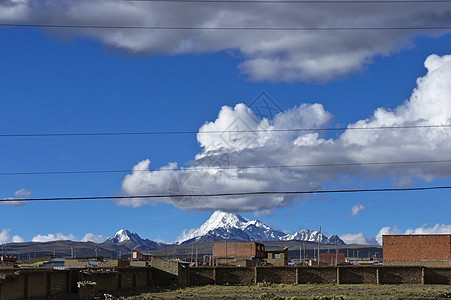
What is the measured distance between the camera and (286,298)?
198 feet

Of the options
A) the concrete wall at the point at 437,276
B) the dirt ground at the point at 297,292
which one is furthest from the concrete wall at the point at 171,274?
the concrete wall at the point at 437,276

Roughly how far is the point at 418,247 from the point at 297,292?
50.3 m

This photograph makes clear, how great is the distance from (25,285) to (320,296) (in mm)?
27946

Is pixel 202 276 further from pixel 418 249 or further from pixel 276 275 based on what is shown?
pixel 418 249

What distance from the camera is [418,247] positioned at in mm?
109562

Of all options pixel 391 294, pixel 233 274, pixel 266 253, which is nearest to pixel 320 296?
pixel 391 294

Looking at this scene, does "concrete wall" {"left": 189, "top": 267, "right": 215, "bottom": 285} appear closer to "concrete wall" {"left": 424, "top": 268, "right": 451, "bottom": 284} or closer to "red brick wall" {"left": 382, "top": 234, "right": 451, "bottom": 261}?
"concrete wall" {"left": 424, "top": 268, "right": 451, "bottom": 284}

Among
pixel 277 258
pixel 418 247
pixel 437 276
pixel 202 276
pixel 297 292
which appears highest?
pixel 418 247

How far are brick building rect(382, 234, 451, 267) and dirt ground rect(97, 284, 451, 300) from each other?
33.5 metres

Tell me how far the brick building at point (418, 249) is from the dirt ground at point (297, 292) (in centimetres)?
3353

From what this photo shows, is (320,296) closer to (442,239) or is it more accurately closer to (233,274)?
(233,274)

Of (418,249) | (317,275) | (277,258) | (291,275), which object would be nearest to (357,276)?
(317,275)

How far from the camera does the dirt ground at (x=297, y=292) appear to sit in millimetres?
61969

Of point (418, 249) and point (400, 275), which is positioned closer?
point (400, 275)
